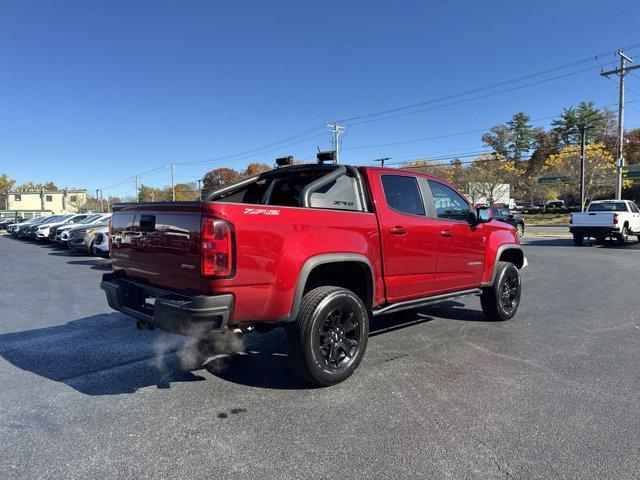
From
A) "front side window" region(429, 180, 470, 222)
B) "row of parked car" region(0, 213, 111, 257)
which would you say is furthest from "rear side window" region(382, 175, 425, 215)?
"row of parked car" region(0, 213, 111, 257)

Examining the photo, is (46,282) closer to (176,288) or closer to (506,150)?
(176,288)

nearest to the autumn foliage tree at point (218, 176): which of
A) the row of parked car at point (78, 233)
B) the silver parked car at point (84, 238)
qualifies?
the row of parked car at point (78, 233)

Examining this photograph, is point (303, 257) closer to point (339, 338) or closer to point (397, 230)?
point (339, 338)

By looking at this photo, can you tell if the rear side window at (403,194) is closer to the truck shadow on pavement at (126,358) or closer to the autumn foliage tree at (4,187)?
the truck shadow on pavement at (126,358)

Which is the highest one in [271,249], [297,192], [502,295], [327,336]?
[297,192]

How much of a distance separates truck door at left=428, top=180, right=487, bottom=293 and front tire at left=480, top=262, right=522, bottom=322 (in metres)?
0.44

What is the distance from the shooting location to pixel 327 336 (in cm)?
413

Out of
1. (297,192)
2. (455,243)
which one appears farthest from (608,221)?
(297,192)

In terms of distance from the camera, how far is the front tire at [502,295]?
629cm

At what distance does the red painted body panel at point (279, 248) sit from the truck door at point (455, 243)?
21 mm

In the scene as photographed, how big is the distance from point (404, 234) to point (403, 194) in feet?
1.68

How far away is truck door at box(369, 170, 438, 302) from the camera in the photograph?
15.3ft

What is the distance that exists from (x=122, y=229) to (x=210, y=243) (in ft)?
5.09

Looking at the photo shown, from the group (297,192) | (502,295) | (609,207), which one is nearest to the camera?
(297,192)
